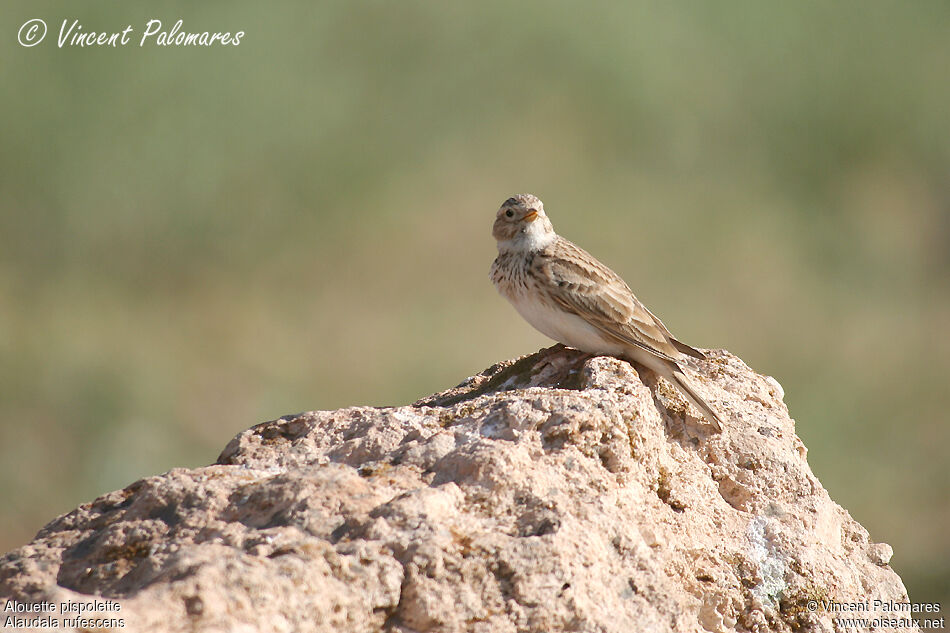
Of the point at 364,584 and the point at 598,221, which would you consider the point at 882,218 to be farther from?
the point at 364,584

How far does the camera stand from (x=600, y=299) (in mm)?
6512

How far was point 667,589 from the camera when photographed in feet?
13.8

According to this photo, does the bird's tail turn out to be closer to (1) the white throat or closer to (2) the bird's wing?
(2) the bird's wing

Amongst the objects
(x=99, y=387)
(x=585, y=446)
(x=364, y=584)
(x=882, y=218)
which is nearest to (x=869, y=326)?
(x=882, y=218)

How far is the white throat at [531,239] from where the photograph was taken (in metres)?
7.18

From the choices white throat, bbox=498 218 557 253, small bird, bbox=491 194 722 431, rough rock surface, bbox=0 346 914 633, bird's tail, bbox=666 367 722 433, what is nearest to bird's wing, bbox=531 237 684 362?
small bird, bbox=491 194 722 431

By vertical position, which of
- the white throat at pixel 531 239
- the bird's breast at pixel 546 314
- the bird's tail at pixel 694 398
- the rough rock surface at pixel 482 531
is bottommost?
the rough rock surface at pixel 482 531

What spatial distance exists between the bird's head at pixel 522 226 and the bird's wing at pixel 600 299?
155 millimetres

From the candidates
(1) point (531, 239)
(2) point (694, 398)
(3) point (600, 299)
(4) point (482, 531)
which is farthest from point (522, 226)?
(4) point (482, 531)

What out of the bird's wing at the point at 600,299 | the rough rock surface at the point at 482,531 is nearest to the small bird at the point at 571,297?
the bird's wing at the point at 600,299

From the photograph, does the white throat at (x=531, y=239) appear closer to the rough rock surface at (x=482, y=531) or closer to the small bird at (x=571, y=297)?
the small bird at (x=571, y=297)

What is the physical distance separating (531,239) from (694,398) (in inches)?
85.5

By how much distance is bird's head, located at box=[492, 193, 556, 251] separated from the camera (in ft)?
23.7

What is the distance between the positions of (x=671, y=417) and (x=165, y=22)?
11.4 m
